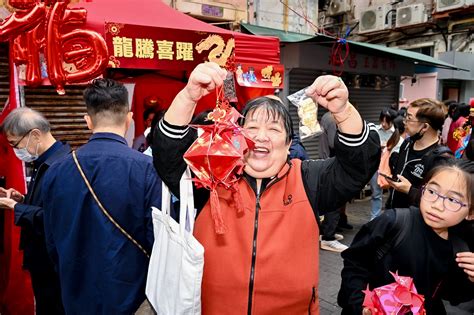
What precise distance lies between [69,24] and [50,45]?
1.13ft

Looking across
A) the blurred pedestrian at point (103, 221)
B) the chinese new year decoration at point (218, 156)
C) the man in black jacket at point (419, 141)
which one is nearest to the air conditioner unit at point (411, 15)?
the man in black jacket at point (419, 141)

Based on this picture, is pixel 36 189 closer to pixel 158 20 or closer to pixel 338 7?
pixel 158 20

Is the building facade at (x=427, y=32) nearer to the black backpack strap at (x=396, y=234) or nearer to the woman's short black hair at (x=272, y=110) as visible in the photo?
the black backpack strap at (x=396, y=234)

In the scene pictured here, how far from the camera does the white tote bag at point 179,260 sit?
4.83 ft

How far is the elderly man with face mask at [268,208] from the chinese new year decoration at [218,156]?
0.31 feet

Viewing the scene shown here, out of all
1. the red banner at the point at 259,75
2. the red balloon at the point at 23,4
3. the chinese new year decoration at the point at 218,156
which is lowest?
the chinese new year decoration at the point at 218,156

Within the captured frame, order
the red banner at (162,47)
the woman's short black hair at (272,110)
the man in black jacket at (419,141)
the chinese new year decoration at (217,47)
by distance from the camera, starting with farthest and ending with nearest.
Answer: the chinese new year decoration at (217,47) < the red banner at (162,47) < the man in black jacket at (419,141) < the woman's short black hair at (272,110)

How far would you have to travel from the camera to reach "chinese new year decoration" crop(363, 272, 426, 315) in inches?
63.0

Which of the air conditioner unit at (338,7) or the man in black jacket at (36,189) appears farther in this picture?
the air conditioner unit at (338,7)

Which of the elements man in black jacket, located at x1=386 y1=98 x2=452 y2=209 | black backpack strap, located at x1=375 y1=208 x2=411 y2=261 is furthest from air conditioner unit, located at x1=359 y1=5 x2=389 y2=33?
black backpack strap, located at x1=375 y1=208 x2=411 y2=261

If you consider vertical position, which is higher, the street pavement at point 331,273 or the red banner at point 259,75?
the red banner at point 259,75

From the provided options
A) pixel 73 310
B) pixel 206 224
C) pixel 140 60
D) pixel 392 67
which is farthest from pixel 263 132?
pixel 392 67

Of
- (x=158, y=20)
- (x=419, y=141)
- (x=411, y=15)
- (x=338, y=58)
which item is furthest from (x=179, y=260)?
(x=411, y=15)

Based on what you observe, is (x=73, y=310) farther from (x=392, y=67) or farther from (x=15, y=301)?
(x=392, y=67)
